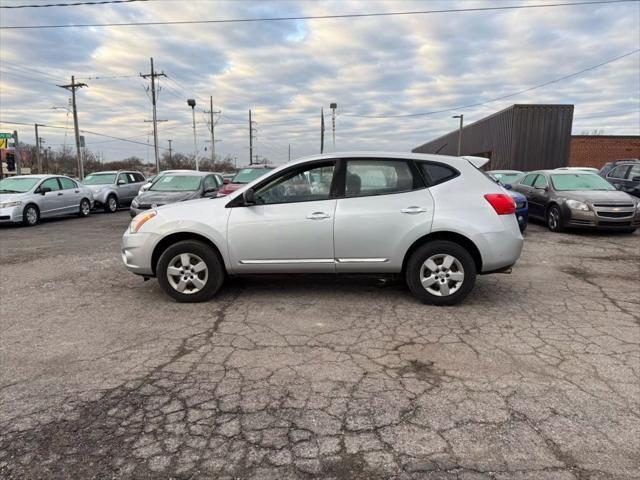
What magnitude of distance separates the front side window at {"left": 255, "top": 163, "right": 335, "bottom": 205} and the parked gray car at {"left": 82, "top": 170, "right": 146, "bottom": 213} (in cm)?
1496

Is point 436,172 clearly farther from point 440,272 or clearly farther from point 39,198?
point 39,198

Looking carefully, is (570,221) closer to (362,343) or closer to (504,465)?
(362,343)

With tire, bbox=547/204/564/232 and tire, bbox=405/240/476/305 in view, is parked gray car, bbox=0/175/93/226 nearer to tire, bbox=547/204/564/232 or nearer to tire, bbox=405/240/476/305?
tire, bbox=405/240/476/305

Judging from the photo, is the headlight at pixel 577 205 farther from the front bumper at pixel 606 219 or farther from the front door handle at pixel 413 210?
the front door handle at pixel 413 210

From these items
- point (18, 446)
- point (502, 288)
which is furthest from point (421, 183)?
point (18, 446)

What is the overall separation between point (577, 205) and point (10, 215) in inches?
590

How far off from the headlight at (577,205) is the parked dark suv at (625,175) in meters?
3.22

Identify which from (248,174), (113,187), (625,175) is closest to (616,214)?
(625,175)

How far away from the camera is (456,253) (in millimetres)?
5086

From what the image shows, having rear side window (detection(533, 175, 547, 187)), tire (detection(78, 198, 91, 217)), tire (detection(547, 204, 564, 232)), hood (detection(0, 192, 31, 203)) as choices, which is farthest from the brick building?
hood (detection(0, 192, 31, 203))

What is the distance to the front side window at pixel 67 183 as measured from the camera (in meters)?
15.8

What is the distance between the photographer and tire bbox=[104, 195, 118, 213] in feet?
59.7

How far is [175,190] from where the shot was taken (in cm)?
1296

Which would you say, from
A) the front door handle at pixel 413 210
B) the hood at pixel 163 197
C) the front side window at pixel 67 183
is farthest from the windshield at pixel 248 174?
the front door handle at pixel 413 210
